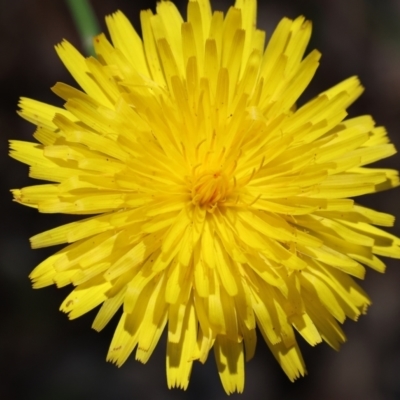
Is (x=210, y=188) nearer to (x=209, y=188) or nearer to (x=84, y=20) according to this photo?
(x=209, y=188)

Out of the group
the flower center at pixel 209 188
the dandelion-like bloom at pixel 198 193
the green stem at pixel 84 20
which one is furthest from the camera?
the green stem at pixel 84 20

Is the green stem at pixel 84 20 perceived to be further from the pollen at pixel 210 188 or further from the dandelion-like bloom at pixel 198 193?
the pollen at pixel 210 188

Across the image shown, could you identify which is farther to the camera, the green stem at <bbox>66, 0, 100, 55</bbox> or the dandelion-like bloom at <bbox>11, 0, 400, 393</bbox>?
the green stem at <bbox>66, 0, 100, 55</bbox>

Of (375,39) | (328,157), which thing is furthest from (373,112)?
(328,157)

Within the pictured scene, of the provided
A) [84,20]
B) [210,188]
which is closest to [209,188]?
[210,188]

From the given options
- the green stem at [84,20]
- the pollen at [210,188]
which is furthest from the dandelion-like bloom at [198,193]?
the green stem at [84,20]

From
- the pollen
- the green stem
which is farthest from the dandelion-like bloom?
the green stem

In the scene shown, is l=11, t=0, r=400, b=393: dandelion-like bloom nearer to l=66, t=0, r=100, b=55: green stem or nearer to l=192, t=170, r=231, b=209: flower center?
l=192, t=170, r=231, b=209: flower center
